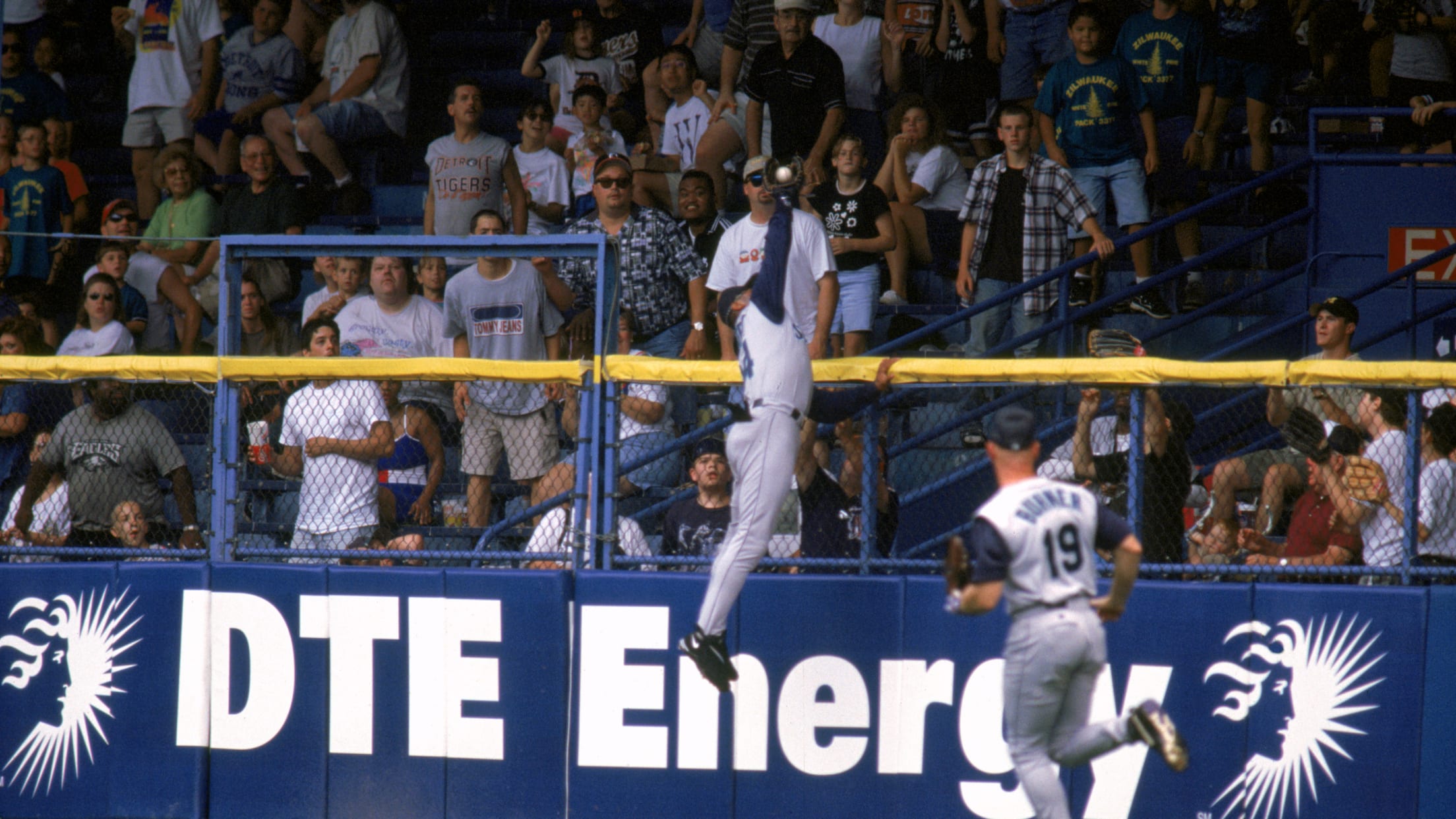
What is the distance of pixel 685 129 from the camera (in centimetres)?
1102

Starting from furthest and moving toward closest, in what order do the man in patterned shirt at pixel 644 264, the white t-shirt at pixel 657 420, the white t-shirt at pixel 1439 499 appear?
the man in patterned shirt at pixel 644 264 → the white t-shirt at pixel 657 420 → the white t-shirt at pixel 1439 499

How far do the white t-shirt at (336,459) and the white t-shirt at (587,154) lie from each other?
14.0ft

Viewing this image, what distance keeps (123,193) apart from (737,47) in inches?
213

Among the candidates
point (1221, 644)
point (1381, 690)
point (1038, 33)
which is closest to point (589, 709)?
point (1221, 644)

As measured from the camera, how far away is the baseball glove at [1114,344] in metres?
7.39

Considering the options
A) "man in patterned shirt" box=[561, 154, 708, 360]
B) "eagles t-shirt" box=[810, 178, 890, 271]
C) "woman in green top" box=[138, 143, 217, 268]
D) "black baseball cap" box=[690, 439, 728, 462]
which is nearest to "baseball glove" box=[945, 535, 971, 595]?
"black baseball cap" box=[690, 439, 728, 462]

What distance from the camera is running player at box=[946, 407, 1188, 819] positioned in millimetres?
5086

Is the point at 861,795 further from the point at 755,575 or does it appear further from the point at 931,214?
the point at 931,214

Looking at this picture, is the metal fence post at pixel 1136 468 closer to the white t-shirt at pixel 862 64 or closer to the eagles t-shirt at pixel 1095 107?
the eagles t-shirt at pixel 1095 107

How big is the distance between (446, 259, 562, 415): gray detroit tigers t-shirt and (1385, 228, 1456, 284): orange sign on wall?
5464 mm

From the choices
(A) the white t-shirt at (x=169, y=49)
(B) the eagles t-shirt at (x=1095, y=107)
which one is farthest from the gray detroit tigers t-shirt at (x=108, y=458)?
(B) the eagles t-shirt at (x=1095, y=107)

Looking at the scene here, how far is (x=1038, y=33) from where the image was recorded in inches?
437

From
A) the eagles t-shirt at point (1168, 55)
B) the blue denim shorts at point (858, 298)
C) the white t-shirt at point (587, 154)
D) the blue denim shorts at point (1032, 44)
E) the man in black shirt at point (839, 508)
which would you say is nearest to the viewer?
the man in black shirt at point (839, 508)

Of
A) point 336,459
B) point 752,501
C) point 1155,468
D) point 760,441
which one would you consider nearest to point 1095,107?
point 1155,468
